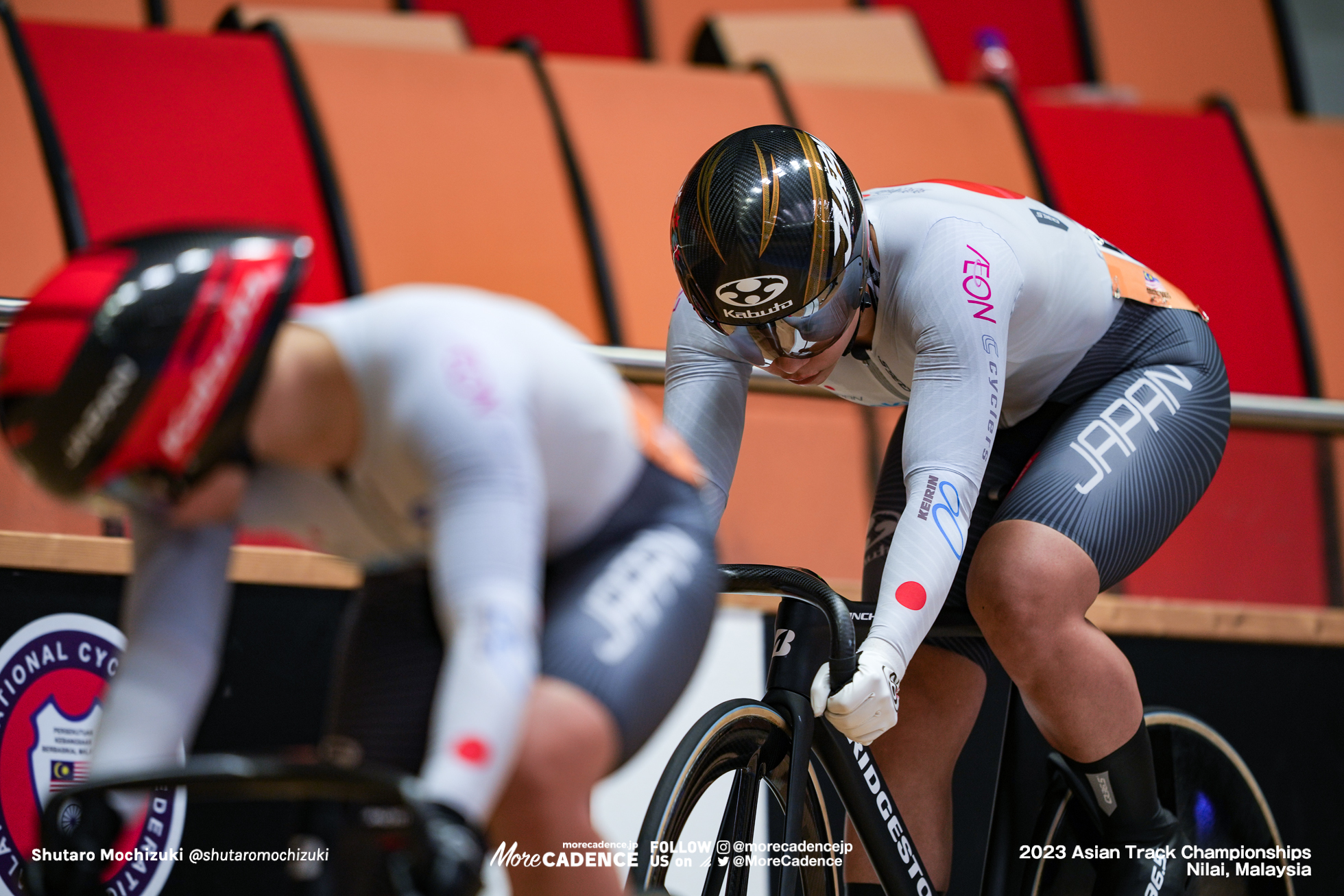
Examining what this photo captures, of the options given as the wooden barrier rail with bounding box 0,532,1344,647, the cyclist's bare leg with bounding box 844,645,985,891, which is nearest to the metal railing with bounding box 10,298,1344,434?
the wooden barrier rail with bounding box 0,532,1344,647

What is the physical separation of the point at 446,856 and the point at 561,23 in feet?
19.4

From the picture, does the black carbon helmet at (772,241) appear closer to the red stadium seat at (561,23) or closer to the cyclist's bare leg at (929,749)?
the cyclist's bare leg at (929,749)

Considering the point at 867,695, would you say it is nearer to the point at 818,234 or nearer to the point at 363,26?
the point at 818,234

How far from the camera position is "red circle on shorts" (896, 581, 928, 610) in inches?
83.2

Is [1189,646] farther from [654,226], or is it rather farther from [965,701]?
[654,226]

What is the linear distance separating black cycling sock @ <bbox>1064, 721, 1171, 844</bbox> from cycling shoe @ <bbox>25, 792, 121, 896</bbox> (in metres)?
1.72

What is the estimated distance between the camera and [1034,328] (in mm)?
2459

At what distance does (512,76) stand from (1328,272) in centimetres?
387

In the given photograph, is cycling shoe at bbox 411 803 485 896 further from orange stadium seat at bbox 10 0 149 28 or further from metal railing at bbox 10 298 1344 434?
orange stadium seat at bbox 10 0 149 28

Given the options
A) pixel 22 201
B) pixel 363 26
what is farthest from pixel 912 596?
pixel 363 26

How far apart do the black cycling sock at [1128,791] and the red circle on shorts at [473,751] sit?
157cm

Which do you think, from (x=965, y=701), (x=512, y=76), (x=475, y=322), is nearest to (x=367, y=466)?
(x=475, y=322)

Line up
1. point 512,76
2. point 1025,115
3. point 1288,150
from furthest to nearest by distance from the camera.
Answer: point 1288,150, point 1025,115, point 512,76

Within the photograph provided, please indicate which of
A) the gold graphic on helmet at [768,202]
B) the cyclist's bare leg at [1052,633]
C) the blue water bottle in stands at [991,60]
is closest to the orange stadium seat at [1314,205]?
the blue water bottle in stands at [991,60]
